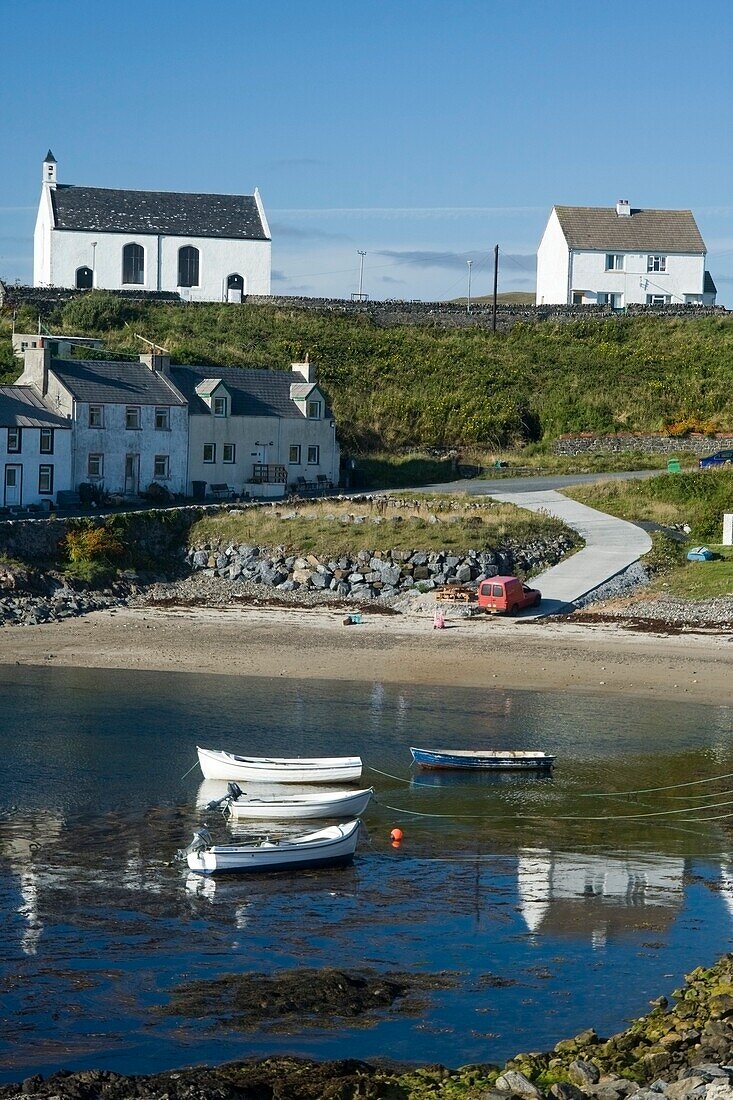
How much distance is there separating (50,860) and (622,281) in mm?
81334

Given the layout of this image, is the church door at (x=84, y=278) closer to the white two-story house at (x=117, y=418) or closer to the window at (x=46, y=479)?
the white two-story house at (x=117, y=418)

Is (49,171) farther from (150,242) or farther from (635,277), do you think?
(635,277)

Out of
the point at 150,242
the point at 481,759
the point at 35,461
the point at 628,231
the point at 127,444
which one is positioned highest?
the point at 628,231

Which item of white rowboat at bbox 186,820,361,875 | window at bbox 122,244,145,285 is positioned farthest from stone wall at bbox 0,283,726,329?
white rowboat at bbox 186,820,361,875

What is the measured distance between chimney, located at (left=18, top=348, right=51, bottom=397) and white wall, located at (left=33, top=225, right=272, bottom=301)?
29740 mm

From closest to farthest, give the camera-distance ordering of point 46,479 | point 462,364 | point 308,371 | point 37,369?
point 46,479, point 37,369, point 308,371, point 462,364

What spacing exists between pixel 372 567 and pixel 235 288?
45.6 m

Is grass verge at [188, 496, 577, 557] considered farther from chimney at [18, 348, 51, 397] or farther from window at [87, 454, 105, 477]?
chimney at [18, 348, 51, 397]

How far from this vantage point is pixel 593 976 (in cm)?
2016

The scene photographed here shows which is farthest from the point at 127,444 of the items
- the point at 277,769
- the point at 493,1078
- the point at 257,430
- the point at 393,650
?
the point at 493,1078

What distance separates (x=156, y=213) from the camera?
89.9 metres

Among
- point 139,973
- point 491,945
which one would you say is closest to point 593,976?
point 491,945

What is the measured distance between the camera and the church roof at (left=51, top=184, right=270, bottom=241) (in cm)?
8812

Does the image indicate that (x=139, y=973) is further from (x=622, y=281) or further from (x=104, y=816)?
(x=622, y=281)
